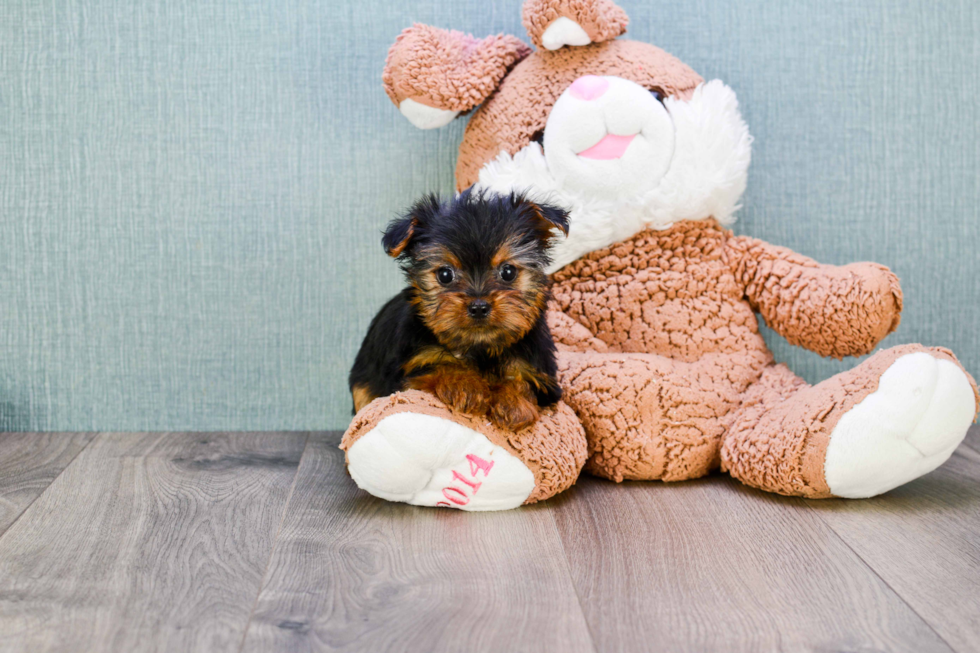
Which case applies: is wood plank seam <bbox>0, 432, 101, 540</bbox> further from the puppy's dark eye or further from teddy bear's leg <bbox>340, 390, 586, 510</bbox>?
the puppy's dark eye

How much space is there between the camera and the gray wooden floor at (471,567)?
1280 millimetres

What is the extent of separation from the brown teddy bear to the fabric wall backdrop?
15.0 inches

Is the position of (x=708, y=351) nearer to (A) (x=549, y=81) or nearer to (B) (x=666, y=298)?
(B) (x=666, y=298)

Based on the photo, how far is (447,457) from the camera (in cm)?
174

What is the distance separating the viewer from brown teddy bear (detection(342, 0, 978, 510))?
1797 mm

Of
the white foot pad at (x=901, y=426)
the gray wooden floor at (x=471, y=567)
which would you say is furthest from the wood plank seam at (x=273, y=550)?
the white foot pad at (x=901, y=426)

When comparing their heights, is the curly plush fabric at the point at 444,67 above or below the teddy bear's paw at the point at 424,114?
above

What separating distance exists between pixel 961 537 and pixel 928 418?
0.26 meters

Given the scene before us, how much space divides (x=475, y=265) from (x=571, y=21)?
84cm

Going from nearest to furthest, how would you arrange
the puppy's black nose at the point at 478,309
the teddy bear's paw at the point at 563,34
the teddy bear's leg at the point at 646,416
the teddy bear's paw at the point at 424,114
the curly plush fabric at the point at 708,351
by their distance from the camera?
the puppy's black nose at the point at 478,309 < the curly plush fabric at the point at 708,351 < the teddy bear's leg at the point at 646,416 < the teddy bear's paw at the point at 563,34 < the teddy bear's paw at the point at 424,114

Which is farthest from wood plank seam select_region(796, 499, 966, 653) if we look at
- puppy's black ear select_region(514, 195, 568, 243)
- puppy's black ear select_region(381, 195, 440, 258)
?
puppy's black ear select_region(381, 195, 440, 258)

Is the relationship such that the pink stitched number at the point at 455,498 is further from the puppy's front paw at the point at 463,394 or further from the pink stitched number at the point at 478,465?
the puppy's front paw at the point at 463,394

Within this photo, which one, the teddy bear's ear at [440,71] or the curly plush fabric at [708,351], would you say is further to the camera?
the teddy bear's ear at [440,71]

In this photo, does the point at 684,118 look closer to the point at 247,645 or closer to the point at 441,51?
the point at 441,51
